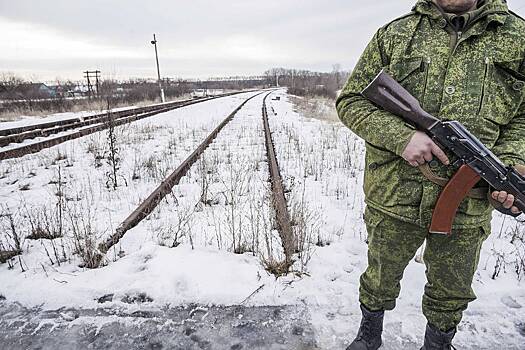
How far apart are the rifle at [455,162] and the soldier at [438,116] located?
5 cm

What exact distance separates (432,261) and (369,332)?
0.59 metres

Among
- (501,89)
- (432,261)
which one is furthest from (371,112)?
(432,261)

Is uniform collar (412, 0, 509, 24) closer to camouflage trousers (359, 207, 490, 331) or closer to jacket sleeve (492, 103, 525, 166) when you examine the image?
jacket sleeve (492, 103, 525, 166)

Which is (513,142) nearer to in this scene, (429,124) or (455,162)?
(455,162)

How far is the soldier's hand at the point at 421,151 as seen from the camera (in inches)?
55.8

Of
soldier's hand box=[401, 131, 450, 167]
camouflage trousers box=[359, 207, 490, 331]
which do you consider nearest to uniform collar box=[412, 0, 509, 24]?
soldier's hand box=[401, 131, 450, 167]

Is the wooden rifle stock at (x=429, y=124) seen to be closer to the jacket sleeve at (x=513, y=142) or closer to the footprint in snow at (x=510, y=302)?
the jacket sleeve at (x=513, y=142)

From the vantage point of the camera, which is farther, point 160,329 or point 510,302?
point 510,302

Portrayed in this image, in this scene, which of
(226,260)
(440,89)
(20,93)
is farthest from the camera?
(20,93)

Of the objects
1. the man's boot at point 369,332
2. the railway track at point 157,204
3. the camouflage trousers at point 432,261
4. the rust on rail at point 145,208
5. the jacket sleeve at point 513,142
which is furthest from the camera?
the rust on rail at point 145,208

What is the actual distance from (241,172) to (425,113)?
4182 millimetres

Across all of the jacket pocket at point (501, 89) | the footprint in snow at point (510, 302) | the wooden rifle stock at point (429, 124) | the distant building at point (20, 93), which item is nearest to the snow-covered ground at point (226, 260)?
the footprint in snow at point (510, 302)

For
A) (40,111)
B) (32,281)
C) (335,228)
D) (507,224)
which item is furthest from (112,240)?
(40,111)

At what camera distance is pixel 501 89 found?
1414 mm
